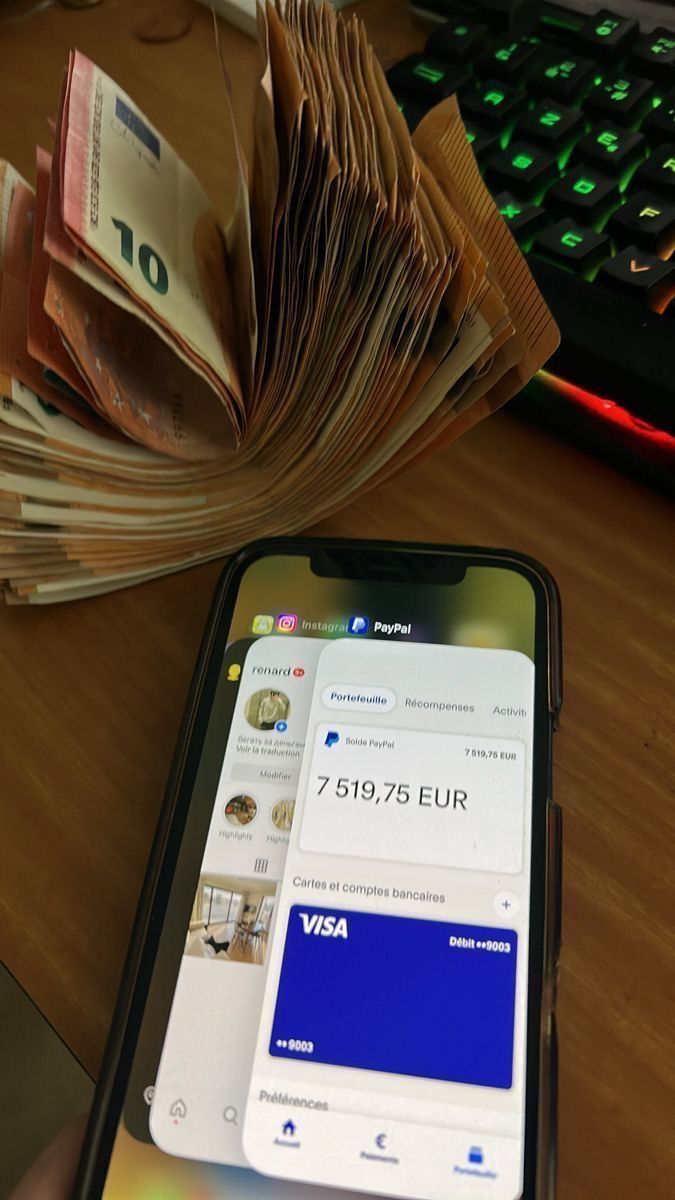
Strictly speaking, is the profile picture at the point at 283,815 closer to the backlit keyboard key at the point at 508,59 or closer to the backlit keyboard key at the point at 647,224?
the backlit keyboard key at the point at 647,224

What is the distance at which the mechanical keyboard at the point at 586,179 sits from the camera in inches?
14.0

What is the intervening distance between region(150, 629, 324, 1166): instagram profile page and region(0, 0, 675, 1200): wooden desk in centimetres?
3

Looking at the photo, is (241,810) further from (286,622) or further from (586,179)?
(586,179)

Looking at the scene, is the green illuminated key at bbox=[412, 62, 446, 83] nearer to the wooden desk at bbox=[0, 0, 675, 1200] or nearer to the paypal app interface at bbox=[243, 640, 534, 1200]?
the wooden desk at bbox=[0, 0, 675, 1200]

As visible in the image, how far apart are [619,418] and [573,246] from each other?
0.08 meters

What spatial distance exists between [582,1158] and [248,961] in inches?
4.4

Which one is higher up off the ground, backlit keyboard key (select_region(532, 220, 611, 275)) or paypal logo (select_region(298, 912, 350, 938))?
backlit keyboard key (select_region(532, 220, 611, 275))

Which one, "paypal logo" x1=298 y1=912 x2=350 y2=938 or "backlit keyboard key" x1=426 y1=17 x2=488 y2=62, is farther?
"backlit keyboard key" x1=426 y1=17 x2=488 y2=62

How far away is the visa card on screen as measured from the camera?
0.84 feet

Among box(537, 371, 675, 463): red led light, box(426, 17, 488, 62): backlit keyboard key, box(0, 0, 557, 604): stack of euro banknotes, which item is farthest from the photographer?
box(426, 17, 488, 62): backlit keyboard key

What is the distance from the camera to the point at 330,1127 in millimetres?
252

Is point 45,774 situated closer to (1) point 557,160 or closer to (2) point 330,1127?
(2) point 330,1127

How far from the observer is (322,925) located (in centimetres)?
27

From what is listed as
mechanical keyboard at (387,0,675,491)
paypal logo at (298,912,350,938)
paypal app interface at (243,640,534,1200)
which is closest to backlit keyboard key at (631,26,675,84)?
mechanical keyboard at (387,0,675,491)
